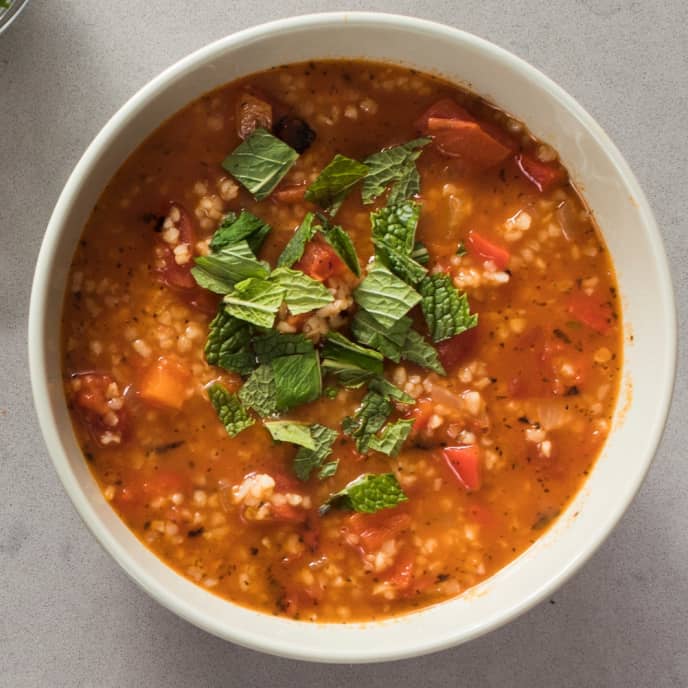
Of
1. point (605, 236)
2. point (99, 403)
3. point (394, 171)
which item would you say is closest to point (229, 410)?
point (99, 403)

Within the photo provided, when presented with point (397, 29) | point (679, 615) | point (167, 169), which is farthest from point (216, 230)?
point (679, 615)

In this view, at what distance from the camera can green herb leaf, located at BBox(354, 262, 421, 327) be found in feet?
11.2

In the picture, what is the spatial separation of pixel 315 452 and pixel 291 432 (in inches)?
5.1

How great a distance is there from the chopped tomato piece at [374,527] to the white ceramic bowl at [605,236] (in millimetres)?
317

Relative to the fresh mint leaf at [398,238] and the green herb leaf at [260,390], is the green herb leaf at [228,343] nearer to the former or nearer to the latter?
the green herb leaf at [260,390]

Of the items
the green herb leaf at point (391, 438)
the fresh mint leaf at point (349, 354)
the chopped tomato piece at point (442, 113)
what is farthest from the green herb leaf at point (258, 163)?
the green herb leaf at point (391, 438)

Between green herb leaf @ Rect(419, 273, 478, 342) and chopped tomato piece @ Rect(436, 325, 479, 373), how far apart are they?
52 millimetres

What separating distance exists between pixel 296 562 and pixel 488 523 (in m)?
0.75

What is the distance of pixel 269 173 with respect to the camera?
135 inches

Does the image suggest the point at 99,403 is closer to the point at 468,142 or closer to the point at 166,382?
the point at 166,382

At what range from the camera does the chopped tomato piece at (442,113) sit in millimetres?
3488

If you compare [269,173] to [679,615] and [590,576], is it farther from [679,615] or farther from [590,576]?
[679,615]

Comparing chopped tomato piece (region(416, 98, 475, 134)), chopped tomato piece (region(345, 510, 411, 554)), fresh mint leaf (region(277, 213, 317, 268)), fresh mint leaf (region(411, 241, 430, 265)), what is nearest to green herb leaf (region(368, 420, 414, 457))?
chopped tomato piece (region(345, 510, 411, 554))

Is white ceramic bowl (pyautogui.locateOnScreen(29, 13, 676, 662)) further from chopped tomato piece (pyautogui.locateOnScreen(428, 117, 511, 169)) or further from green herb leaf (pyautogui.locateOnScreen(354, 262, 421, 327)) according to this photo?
green herb leaf (pyautogui.locateOnScreen(354, 262, 421, 327))
